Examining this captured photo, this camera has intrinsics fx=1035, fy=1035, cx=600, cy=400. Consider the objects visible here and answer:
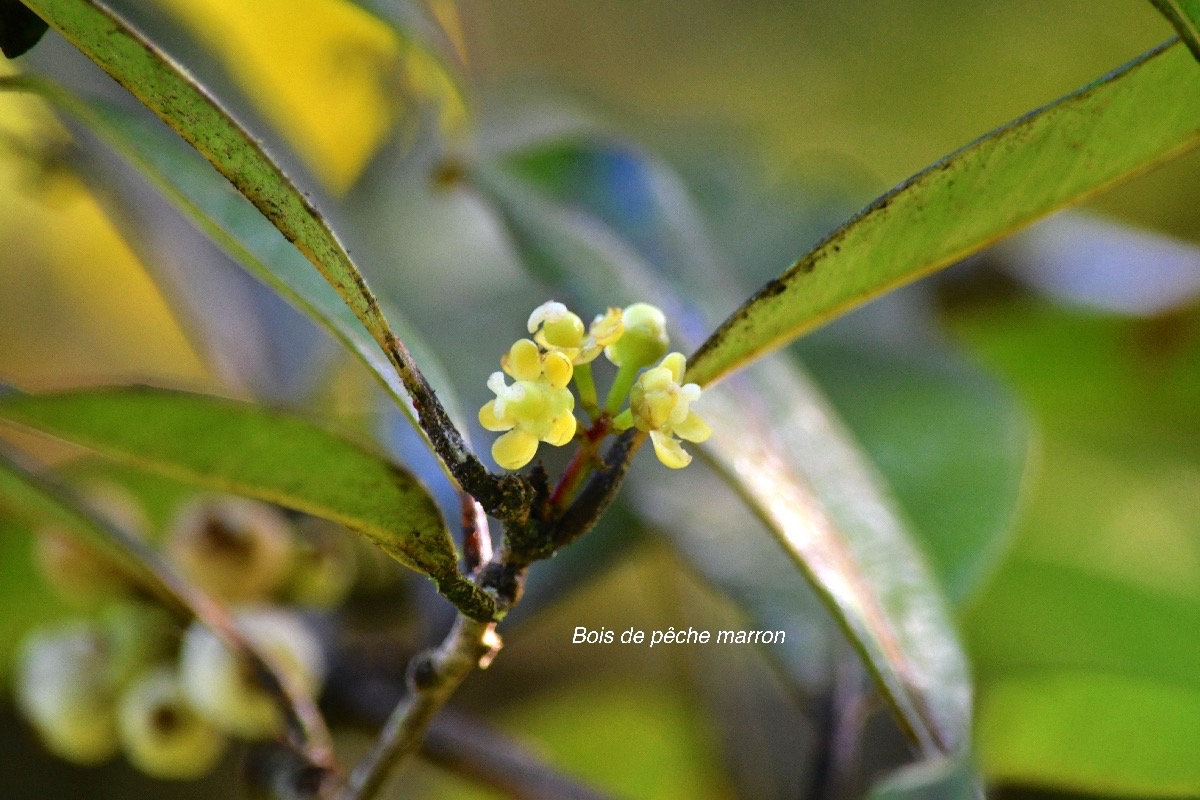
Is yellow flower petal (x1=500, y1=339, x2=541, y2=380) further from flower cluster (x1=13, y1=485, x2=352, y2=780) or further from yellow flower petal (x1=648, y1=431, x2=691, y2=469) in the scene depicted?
flower cluster (x1=13, y1=485, x2=352, y2=780)

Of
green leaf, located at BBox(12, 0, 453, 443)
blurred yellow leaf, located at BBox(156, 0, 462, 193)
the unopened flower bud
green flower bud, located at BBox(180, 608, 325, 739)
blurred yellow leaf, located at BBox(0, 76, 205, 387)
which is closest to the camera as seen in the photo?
green leaf, located at BBox(12, 0, 453, 443)

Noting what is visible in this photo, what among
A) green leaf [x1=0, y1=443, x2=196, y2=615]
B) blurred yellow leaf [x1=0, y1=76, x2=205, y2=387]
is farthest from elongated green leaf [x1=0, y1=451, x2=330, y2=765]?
blurred yellow leaf [x1=0, y1=76, x2=205, y2=387]

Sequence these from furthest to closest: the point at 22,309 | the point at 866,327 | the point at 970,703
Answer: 1. the point at 22,309
2. the point at 866,327
3. the point at 970,703

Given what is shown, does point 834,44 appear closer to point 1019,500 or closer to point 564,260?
point 1019,500

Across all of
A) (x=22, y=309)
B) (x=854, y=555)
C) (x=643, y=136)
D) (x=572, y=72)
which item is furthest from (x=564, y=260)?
(x=572, y=72)

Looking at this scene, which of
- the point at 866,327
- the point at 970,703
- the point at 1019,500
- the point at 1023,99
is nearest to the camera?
the point at 970,703

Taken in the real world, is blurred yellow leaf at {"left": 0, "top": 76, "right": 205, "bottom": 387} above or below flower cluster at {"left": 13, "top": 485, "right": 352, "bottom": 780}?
above

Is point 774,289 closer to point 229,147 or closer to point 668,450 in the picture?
point 668,450
